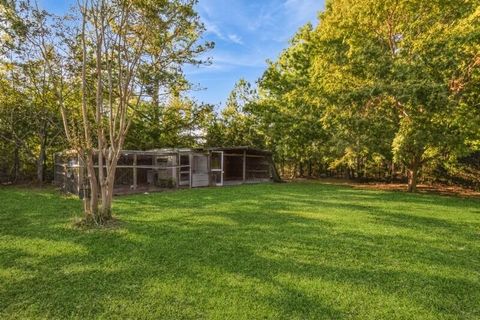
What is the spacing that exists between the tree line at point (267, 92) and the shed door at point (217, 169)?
101 inches

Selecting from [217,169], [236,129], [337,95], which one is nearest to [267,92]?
[236,129]

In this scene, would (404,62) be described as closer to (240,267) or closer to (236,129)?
(240,267)

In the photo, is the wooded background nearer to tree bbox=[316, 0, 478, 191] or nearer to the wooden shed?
tree bbox=[316, 0, 478, 191]

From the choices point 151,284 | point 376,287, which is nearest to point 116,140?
point 151,284

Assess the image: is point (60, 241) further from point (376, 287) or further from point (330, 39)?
point (330, 39)

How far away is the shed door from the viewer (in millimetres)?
17547

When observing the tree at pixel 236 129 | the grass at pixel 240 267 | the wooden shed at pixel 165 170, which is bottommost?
the grass at pixel 240 267

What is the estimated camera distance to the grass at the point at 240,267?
3326 mm

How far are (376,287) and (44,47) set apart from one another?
7972 mm

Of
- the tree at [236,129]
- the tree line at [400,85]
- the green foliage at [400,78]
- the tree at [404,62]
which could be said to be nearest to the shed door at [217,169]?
the tree at [236,129]

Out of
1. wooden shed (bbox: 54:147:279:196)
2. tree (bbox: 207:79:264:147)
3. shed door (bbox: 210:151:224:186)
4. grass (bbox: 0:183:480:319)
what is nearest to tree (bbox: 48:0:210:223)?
grass (bbox: 0:183:480:319)

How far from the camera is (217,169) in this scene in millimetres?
18516

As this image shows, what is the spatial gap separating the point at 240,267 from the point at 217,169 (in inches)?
557

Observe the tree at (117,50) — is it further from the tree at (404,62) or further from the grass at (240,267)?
the tree at (404,62)
